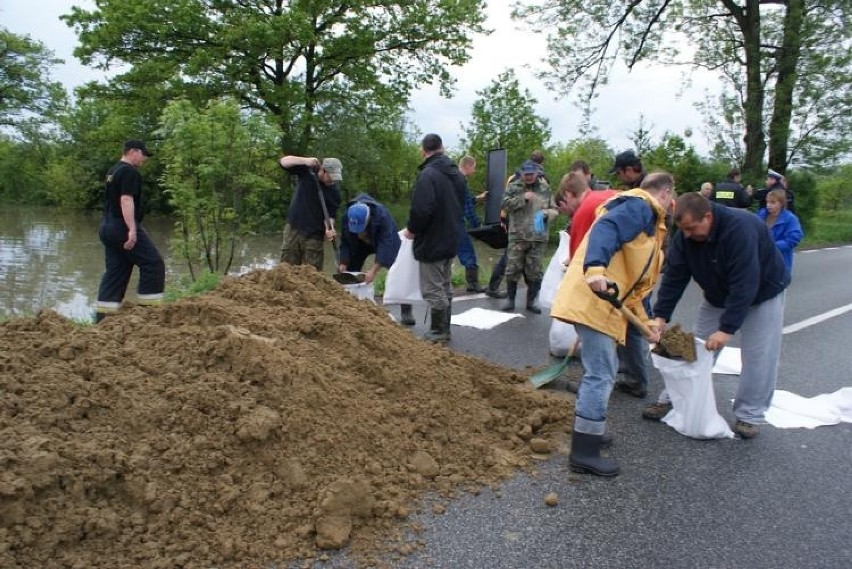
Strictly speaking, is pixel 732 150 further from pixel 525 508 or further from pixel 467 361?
pixel 525 508

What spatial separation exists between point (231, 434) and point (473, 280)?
6.18 metres

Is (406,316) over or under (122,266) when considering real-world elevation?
under

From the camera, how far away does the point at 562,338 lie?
5.59 meters

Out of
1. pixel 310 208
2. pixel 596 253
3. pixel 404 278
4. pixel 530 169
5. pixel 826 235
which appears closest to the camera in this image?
pixel 596 253

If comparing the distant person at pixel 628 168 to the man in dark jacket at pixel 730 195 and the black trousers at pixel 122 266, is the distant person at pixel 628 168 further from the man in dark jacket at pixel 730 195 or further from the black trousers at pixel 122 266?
the man in dark jacket at pixel 730 195

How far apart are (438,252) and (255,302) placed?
2038mm

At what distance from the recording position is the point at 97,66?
70.1 ft

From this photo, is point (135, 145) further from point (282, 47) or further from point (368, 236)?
point (282, 47)

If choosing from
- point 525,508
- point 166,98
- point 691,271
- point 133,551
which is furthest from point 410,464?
point 166,98

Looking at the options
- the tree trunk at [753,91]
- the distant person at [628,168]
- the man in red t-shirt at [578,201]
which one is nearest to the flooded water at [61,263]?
the man in red t-shirt at [578,201]

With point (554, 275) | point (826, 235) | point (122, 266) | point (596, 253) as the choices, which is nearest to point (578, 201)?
point (554, 275)

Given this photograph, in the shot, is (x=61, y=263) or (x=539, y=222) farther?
(x=61, y=263)

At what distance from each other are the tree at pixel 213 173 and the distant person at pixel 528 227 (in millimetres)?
4031

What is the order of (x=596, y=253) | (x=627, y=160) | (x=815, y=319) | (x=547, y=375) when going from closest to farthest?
(x=596, y=253) < (x=547, y=375) < (x=627, y=160) < (x=815, y=319)
